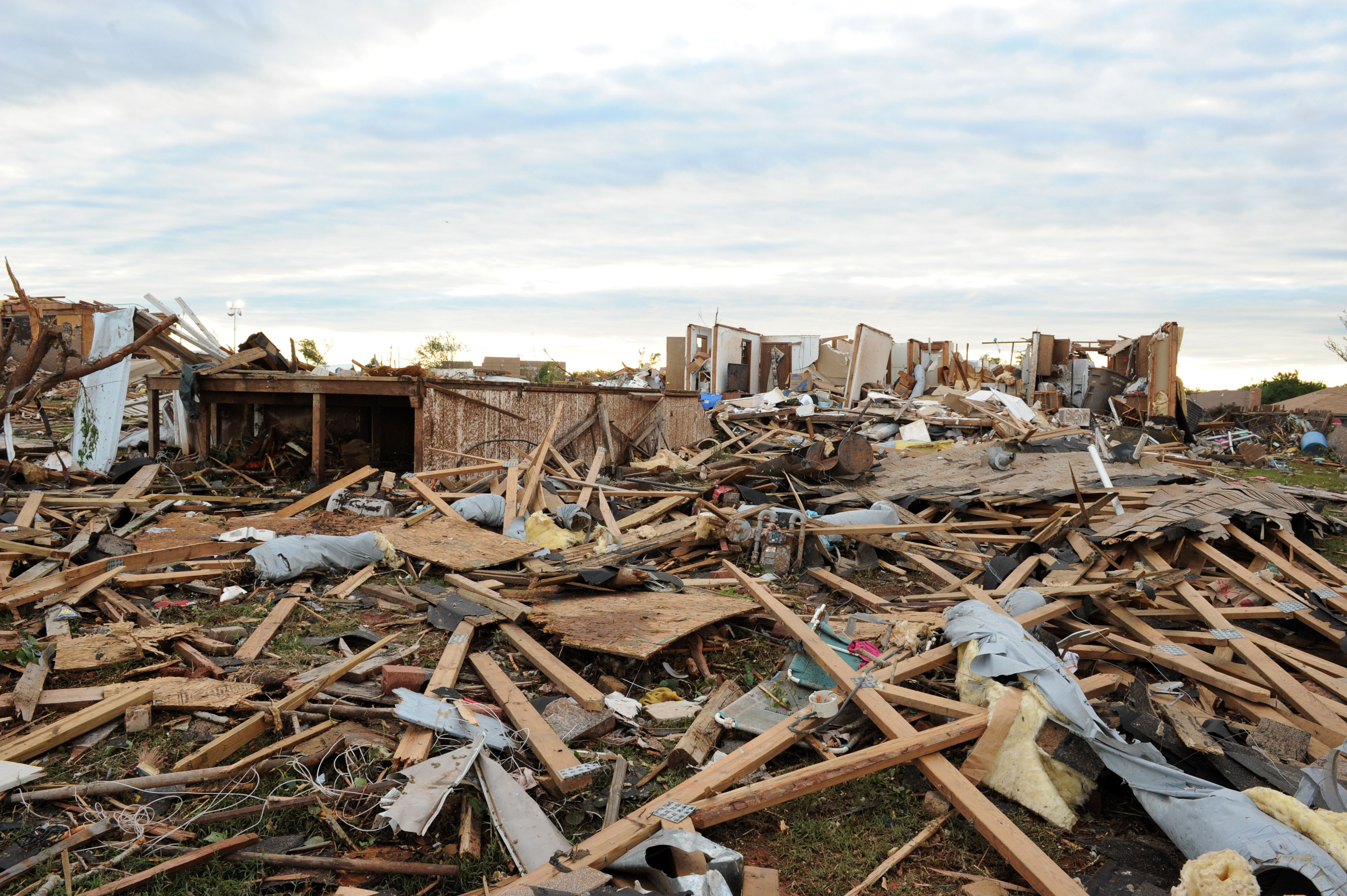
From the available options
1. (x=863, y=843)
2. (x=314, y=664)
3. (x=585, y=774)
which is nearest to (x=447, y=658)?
(x=314, y=664)

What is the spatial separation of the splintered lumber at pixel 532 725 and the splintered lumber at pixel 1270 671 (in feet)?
14.7

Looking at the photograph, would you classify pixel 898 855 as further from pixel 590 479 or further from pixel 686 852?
pixel 590 479

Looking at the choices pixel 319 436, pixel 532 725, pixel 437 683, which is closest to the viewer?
pixel 532 725

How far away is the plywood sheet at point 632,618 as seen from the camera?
18.4 ft

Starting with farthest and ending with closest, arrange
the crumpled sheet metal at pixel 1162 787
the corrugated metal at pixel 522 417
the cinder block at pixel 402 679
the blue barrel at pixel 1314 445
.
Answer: the blue barrel at pixel 1314 445, the corrugated metal at pixel 522 417, the cinder block at pixel 402 679, the crumpled sheet metal at pixel 1162 787

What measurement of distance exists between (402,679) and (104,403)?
35.4ft

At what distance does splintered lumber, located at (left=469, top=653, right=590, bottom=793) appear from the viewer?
4.03 meters

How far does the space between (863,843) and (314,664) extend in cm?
386

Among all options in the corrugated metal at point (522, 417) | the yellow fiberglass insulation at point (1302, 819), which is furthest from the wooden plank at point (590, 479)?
the yellow fiberglass insulation at point (1302, 819)

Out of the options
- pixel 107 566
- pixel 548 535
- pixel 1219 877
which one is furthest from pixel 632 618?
pixel 107 566

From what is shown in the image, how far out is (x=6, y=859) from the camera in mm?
3463

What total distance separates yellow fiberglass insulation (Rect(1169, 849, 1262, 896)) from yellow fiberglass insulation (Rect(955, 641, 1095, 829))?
0.83 meters

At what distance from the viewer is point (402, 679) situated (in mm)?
5090

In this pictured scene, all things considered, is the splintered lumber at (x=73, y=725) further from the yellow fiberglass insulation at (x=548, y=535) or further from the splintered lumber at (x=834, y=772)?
the yellow fiberglass insulation at (x=548, y=535)
